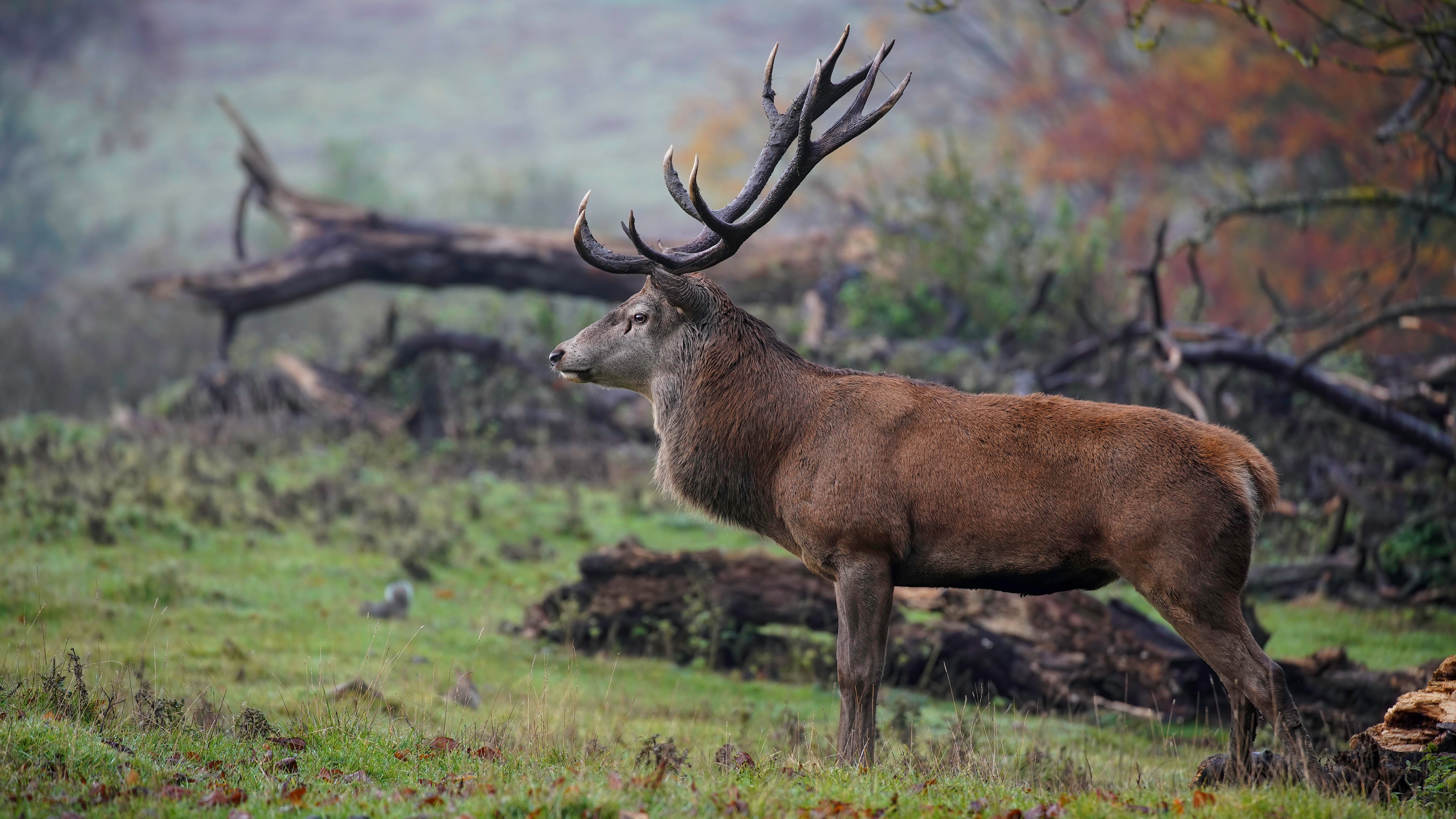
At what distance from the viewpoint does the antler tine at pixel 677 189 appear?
7379 millimetres

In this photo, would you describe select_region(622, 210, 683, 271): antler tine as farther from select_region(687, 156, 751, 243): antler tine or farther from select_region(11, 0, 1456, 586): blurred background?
select_region(11, 0, 1456, 586): blurred background

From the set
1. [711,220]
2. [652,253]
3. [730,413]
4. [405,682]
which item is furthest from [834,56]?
[405,682]

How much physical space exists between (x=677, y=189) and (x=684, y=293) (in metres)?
0.77

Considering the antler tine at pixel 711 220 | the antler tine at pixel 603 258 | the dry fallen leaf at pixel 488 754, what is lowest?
the dry fallen leaf at pixel 488 754

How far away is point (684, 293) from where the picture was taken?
7688 mm

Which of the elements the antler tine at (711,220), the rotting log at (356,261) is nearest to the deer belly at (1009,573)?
the antler tine at (711,220)

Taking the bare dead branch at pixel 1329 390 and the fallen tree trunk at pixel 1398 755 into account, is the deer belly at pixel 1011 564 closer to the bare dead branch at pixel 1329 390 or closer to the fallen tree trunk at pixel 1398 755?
the fallen tree trunk at pixel 1398 755

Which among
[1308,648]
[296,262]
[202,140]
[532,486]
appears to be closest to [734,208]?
[1308,648]

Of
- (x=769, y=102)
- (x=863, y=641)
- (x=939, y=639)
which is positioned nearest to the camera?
(x=863, y=641)

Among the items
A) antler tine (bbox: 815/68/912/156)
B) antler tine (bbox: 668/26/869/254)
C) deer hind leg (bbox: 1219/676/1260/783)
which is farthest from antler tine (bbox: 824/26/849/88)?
deer hind leg (bbox: 1219/676/1260/783)

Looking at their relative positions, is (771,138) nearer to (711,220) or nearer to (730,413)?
(711,220)

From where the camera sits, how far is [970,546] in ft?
21.5

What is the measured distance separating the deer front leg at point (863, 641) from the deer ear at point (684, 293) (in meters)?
2.04

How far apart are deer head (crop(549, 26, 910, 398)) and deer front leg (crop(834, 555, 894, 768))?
2.00m
